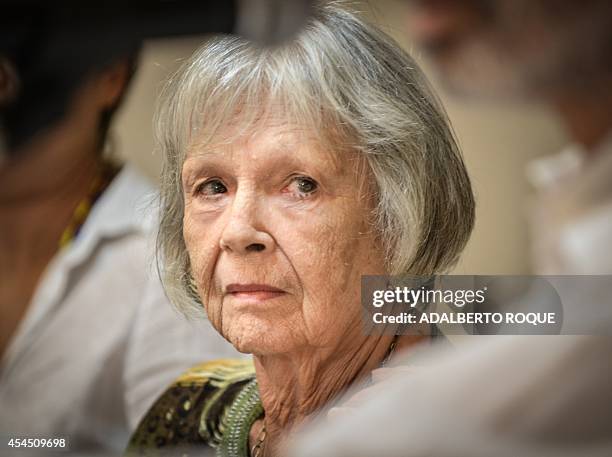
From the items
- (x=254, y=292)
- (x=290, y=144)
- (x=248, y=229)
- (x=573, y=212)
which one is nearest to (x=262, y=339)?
(x=254, y=292)

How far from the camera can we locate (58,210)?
1828 mm

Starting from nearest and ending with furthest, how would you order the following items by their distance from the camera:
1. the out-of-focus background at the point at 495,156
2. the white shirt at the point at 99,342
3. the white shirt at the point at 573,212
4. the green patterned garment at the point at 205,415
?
the white shirt at the point at 573,212 → the out-of-focus background at the point at 495,156 → the green patterned garment at the point at 205,415 → the white shirt at the point at 99,342

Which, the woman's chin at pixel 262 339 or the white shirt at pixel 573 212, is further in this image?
the woman's chin at pixel 262 339

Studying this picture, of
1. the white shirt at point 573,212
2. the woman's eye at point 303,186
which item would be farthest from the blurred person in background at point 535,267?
the woman's eye at point 303,186

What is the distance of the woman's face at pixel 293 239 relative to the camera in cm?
157

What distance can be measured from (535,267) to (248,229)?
0.45 meters

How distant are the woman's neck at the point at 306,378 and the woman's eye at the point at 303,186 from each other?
244 millimetres

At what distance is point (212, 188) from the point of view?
163 cm

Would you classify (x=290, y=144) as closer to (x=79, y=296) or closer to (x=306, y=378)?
(x=306, y=378)

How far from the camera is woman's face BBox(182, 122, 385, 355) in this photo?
1567 mm

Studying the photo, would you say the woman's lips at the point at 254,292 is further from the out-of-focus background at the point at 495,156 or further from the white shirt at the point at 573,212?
the white shirt at the point at 573,212

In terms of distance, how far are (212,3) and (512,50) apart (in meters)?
0.50

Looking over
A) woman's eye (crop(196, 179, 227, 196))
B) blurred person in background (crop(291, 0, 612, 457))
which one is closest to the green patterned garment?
blurred person in background (crop(291, 0, 612, 457))

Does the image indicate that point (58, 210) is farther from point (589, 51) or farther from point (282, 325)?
point (589, 51)
